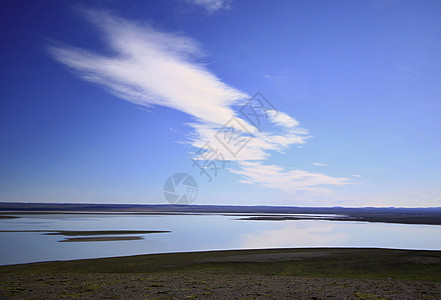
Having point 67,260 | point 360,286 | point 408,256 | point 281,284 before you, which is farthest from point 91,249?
point 408,256

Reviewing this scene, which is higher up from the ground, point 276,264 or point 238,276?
point 238,276

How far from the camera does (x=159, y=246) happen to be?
40.6 meters

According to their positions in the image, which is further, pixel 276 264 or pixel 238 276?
pixel 276 264

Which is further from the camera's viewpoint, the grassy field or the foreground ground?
the grassy field

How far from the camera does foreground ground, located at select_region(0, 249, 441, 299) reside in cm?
1645

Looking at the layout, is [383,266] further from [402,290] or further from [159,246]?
[159,246]

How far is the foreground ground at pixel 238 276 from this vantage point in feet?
54.0

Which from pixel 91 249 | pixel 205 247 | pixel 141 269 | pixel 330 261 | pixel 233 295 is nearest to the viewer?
pixel 233 295

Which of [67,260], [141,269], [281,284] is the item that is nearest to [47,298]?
[141,269]

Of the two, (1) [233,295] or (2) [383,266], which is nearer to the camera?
(1) [233,295]

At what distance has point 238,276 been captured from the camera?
74.2 feet

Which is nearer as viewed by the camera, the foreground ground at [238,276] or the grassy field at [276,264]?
the foreground ground at [238,276]

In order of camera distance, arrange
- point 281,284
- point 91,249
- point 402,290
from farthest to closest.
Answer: point 91,249, point 281,284, point 402,290

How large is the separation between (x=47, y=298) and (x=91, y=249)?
2442 centimetres
